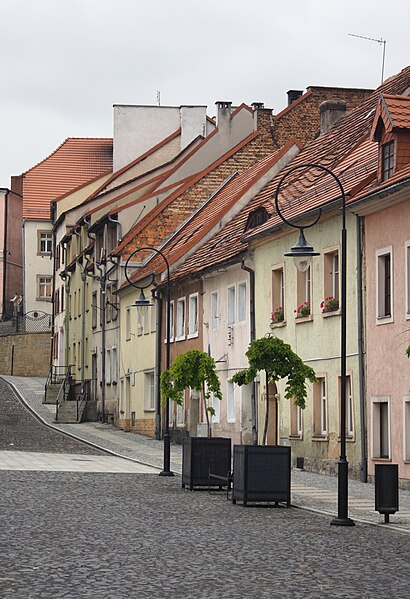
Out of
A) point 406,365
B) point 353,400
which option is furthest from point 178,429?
point 406,365

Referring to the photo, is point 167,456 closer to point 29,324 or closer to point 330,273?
point 330,273

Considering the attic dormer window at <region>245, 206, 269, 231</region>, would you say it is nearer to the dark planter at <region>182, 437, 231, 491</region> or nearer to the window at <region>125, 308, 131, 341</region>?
the dark planter at <region>182, 437, 231, 491</region>

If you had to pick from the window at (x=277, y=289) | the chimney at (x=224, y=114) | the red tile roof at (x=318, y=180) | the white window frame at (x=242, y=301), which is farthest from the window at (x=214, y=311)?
the chimney at (x=224, y=114)

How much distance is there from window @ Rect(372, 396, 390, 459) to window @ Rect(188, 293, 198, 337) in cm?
1489

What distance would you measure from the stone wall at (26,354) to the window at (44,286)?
8.97 metres

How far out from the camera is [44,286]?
87625 mm

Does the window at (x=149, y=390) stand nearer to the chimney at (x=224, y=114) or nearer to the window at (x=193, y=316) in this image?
the window at (x=193, y=316)

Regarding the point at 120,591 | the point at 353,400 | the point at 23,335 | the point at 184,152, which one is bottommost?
the point at 120,591

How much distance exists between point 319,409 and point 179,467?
3.80 m

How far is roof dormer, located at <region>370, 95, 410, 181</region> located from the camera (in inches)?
1056

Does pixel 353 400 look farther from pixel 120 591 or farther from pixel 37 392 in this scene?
pixel 37 392

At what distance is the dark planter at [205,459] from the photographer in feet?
79.9

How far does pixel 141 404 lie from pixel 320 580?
36718 millimetres

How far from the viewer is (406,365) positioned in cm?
2570
